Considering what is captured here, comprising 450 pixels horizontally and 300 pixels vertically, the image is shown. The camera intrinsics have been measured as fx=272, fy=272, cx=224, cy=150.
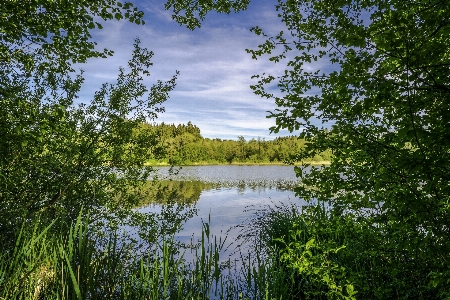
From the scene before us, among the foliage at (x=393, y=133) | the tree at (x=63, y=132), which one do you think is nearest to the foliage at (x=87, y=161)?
the tree at (x=63, y=132)

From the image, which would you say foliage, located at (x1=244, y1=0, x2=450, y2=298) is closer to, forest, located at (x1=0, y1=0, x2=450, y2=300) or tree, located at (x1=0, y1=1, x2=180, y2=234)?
forest, located at (x1=0, y1=0, x2=450, y2=300)

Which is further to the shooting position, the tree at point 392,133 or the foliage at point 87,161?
the foliage at point 87,161

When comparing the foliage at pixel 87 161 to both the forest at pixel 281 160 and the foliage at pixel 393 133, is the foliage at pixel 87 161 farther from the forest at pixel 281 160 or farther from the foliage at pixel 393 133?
the foliage at pixel 393 133

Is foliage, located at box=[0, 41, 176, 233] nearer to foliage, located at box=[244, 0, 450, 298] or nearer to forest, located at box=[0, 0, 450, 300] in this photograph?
forest, located at box=[0, 0, 450, 300]

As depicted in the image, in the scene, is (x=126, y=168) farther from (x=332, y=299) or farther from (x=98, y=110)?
(x=332, y=299)

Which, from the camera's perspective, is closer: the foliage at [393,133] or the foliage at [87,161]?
the foliage at [393,133]

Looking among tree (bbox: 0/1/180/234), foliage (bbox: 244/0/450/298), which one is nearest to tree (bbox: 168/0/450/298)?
foliage (bbox: 244/0/450/298)

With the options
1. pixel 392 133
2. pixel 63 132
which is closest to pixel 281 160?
pixel 392 133

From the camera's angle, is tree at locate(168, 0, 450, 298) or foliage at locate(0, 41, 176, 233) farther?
foliage at locate(0, 41, 176, 233)

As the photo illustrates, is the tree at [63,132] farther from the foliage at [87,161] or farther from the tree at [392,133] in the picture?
the tree at [392,133]

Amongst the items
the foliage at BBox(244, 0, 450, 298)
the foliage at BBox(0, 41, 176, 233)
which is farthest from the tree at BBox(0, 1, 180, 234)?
the foliage at BBox(244, 0, 450, 298)

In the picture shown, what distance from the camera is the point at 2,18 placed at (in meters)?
4.00

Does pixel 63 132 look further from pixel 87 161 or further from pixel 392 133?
pixel 392 133

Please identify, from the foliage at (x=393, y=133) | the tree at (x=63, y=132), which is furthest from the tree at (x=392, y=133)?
the tree at (x=63, y=132)
